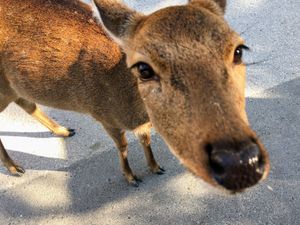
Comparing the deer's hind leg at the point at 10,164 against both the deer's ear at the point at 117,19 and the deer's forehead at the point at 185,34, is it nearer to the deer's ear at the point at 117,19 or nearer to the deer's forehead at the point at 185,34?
the deer's ear at the point at 117,19

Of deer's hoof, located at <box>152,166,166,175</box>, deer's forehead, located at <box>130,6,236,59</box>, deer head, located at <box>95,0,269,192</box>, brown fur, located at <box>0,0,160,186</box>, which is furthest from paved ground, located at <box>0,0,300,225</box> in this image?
deer's forehead, located at <box>130,6,236,59</box>

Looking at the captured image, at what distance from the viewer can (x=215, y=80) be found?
235 centimetres

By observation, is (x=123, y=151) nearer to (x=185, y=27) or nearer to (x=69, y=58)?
(x=69, y=58)

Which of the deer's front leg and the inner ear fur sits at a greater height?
the inner ear fur

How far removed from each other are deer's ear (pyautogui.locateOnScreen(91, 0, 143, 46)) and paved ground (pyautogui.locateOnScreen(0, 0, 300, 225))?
5.98 feet

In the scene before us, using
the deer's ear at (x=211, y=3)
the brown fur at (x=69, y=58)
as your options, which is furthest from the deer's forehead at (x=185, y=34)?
the brown fur at (x=69, y=58)

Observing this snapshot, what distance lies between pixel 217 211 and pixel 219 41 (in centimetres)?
212

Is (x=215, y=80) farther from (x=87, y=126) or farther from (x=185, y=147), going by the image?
(x=87, y=126)

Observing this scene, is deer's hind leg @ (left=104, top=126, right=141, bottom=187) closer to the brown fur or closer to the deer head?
the brown fur

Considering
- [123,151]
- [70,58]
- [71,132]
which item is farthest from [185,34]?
[71,132]

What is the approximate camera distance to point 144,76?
8.64 ft

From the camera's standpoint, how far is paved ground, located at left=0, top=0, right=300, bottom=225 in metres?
4.11

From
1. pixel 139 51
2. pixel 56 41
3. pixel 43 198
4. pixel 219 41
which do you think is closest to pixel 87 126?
pixel 43 198

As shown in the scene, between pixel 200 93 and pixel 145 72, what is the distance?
17.8 inches
